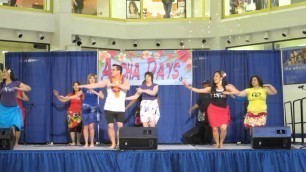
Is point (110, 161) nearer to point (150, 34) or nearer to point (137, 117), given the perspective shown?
point (137, 117)

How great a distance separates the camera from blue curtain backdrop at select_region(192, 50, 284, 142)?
9.72 meters

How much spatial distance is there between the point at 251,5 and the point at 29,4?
683 cm

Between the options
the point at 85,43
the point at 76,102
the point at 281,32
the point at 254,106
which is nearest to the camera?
the point at 254,106

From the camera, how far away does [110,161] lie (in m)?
7.46

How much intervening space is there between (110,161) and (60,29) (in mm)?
7090

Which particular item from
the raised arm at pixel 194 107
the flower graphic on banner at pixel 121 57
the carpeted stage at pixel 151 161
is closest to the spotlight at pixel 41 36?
the flower graphic on banner at pixel 121 57

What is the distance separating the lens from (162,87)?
9.77 meters

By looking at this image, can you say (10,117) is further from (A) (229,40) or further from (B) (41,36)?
(A) (229,40)

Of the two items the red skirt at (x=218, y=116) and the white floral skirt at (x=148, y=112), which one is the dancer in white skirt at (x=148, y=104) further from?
the red skirt at (x=218, y=116)

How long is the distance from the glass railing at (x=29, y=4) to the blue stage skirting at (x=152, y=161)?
22.8ft

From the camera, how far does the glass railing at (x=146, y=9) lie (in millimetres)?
14852

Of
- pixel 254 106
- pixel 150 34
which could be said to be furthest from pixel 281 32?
pixel 254 106

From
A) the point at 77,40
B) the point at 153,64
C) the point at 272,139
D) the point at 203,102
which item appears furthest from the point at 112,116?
the point at 77,40

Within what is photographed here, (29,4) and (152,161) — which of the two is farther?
(29,4)
